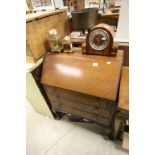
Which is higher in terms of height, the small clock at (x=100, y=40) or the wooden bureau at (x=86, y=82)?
the small clock at (x=100, y=40)

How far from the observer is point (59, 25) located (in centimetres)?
142

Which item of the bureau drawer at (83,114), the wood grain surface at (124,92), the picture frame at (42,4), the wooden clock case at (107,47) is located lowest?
the bureau drawer at (83,114)

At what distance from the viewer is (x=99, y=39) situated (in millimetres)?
1113

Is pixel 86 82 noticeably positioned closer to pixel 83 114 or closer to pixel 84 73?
pixel 84 73

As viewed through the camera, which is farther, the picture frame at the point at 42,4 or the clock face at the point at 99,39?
the picture frame at the point at 42,4

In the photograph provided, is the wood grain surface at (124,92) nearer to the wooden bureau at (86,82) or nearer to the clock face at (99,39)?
the wooden bureau at (86,82)

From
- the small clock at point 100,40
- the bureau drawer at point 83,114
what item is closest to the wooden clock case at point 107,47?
the small clock at point 100,40

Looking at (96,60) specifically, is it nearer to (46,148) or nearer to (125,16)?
(125,16)

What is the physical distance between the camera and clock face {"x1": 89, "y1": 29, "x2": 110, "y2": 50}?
1081mm

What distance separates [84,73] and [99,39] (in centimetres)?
31

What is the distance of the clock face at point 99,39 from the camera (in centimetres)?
108

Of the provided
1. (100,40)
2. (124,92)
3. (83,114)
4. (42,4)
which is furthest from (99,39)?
(42,4)
